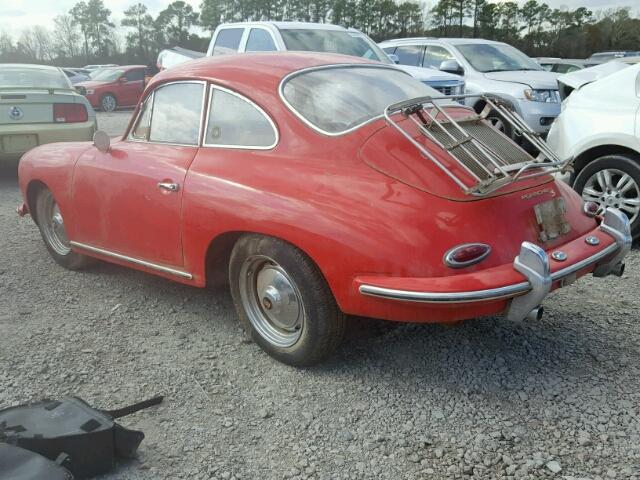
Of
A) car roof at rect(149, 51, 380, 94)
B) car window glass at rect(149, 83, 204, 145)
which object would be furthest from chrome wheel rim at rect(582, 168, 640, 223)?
car window glass at rect(149, 83, 204, 145)

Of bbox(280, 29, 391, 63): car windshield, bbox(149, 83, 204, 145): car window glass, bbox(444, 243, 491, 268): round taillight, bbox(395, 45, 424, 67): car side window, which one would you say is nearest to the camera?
bbox(444, 243, 491, 268): round taillight

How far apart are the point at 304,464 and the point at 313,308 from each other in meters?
0.75

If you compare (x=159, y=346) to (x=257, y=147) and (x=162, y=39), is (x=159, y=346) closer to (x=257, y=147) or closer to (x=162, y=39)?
(x=257, y=147)

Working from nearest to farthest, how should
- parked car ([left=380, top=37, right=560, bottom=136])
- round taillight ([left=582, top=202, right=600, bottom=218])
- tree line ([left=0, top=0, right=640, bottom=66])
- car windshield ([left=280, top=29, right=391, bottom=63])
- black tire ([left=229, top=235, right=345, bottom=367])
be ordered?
black tire ([left=229, top=235, right=345, bottom=367]) → round taillight ([left=582, top=202, right=600, bottom=218]) → car windshield ([left=280, top=29, right=391, bottom=63]) → parked car ([left=380, top=37, right=560, bottom=136]) → tree line ([left=0, top=0, right=640, bottom=66])

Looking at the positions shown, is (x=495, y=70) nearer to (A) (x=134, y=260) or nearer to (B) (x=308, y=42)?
(B) (x=308, y=42)

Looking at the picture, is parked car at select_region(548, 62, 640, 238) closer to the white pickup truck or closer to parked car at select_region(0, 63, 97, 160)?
the white pickup truck

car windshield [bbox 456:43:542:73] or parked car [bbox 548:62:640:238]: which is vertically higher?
car windshield [bbox 456:43:542:73]

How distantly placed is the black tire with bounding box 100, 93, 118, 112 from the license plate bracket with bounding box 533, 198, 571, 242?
1932 cm

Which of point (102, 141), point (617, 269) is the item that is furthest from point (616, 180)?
point (102, 141)

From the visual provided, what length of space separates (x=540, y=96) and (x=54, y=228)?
648 cm

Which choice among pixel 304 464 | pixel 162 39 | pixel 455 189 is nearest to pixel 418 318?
pixel 455 189

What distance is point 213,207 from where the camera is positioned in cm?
315

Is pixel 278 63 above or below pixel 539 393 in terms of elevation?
above

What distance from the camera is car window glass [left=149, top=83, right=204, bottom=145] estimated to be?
3562 mm
